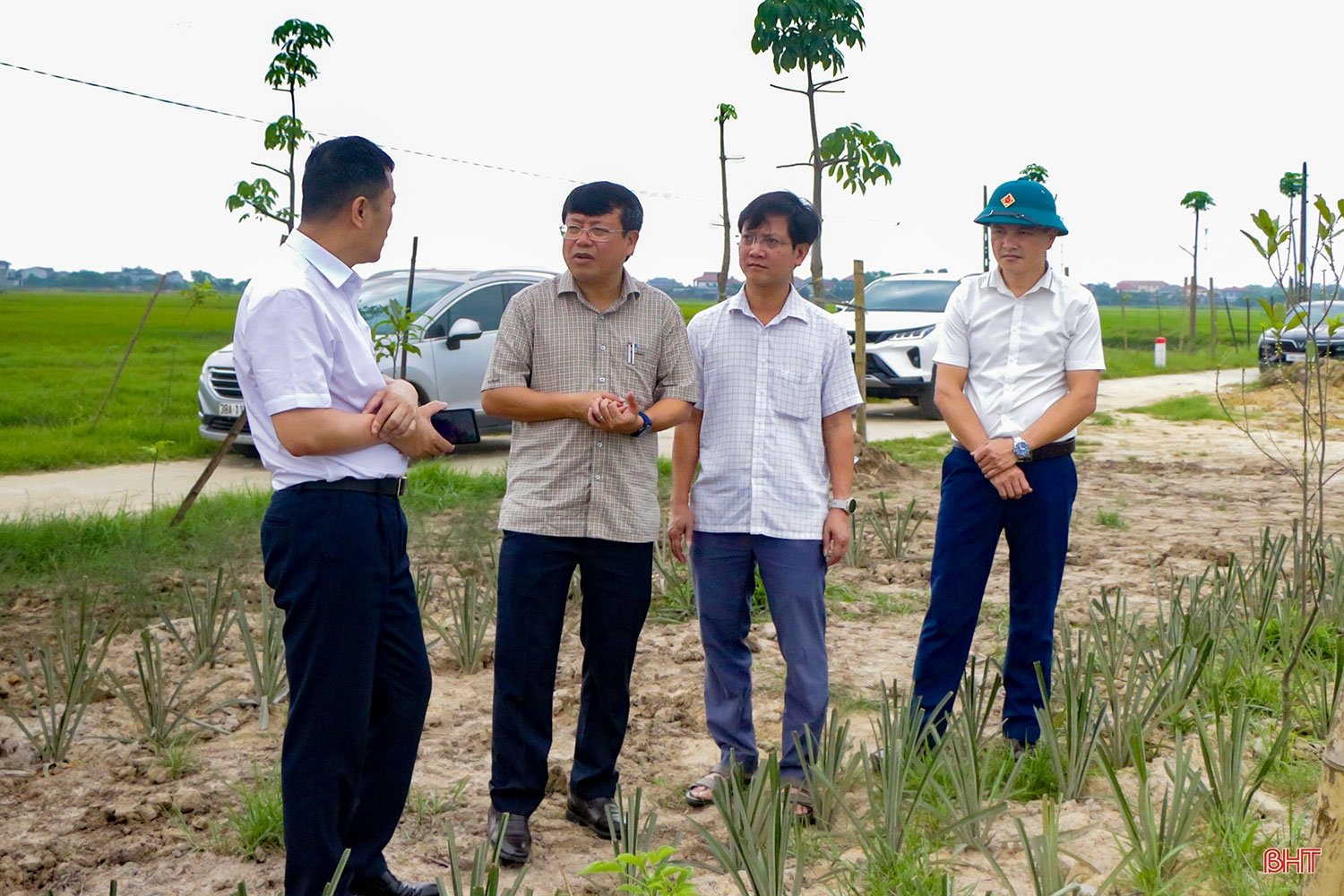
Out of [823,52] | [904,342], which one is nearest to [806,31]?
[823,52]

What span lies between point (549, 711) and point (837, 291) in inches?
466

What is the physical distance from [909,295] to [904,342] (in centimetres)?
154

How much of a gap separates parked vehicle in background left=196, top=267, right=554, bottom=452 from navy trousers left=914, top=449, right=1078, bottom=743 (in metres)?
6.51

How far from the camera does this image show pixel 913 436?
1197 cm

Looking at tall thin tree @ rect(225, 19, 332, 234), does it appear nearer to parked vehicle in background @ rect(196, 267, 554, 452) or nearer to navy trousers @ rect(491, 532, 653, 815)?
parked vehicle in background @ rect(196, 267, 554, 452)

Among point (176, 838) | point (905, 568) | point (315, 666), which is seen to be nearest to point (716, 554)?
point (315, 666)

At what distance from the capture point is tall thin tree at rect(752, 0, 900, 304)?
28.0ft

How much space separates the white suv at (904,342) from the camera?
42.9 ft

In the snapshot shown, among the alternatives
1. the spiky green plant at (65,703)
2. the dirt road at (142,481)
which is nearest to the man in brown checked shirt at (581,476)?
the spiky green plant at (65,703)

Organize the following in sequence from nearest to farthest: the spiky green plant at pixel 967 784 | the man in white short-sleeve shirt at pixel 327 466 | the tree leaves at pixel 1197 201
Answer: the man in white short-sleeve shirt at pixel 327 466 < the spiky green plant at pixel 967 784 < the tree leaves at pixel 1197 201

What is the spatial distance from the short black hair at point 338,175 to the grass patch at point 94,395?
390 cm

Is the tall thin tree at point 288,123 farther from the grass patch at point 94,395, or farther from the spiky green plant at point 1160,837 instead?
the spiky green plant at point 1160,837

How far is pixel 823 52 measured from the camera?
28.5 feet
